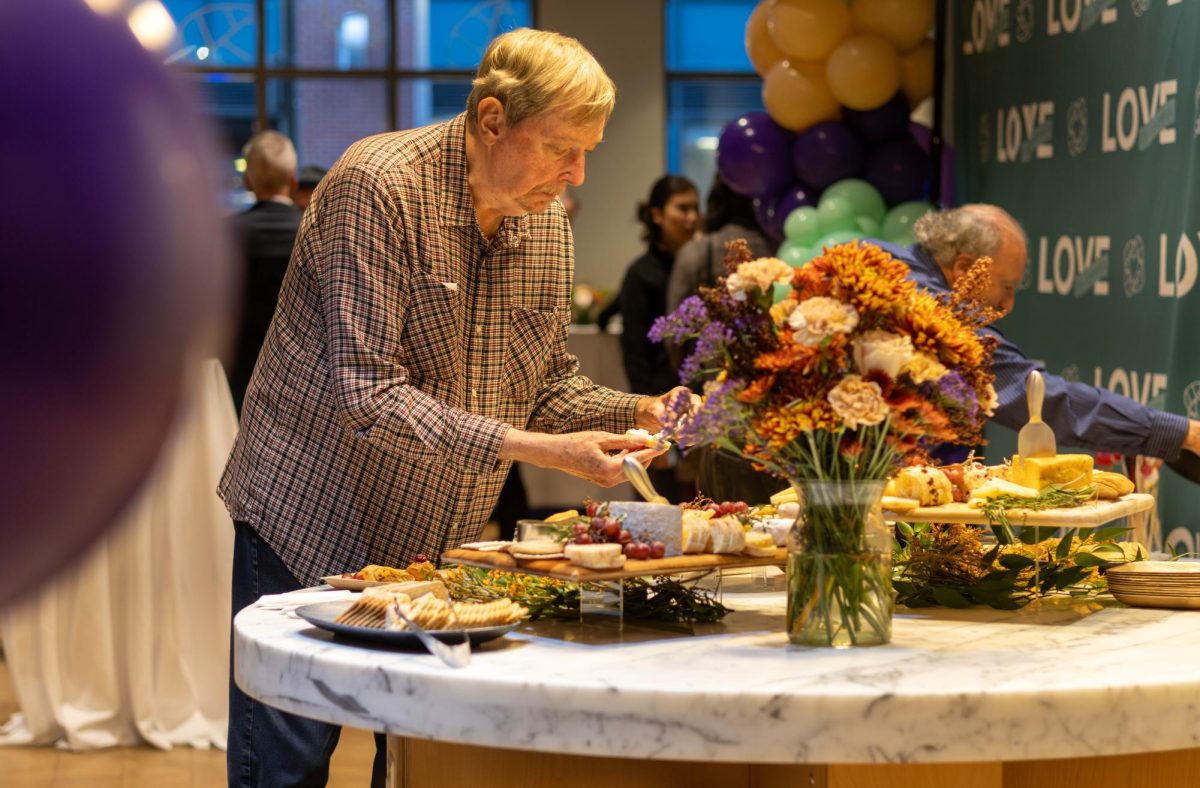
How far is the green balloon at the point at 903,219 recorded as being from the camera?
16.7 feet

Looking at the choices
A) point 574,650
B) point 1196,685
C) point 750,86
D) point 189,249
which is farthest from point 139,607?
point 750,86

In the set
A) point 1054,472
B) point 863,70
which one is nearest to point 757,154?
point 863,70

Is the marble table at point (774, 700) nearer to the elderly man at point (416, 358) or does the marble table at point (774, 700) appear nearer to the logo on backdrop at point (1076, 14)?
the elderly man at point (416, 358)

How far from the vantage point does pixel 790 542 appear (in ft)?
5.97

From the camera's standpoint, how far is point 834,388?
1.72m

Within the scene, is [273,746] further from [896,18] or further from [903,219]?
[896,18]

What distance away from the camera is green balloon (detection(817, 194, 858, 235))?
5125 millimetres

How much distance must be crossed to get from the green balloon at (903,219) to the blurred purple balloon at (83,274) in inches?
129

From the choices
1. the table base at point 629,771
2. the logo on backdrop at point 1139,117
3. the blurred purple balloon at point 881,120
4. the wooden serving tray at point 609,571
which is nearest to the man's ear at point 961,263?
the logo on backdrop at point 1139,117

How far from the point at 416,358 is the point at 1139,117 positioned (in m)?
2.55

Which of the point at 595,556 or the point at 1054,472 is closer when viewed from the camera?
the point at 595,556

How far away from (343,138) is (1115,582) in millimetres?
9775

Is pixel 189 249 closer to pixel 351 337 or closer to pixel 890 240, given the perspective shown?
pixel 351 337

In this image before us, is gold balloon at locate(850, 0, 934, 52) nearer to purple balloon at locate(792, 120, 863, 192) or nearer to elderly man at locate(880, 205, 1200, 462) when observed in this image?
purple balloon at locate(792, 120, 863, 192)
